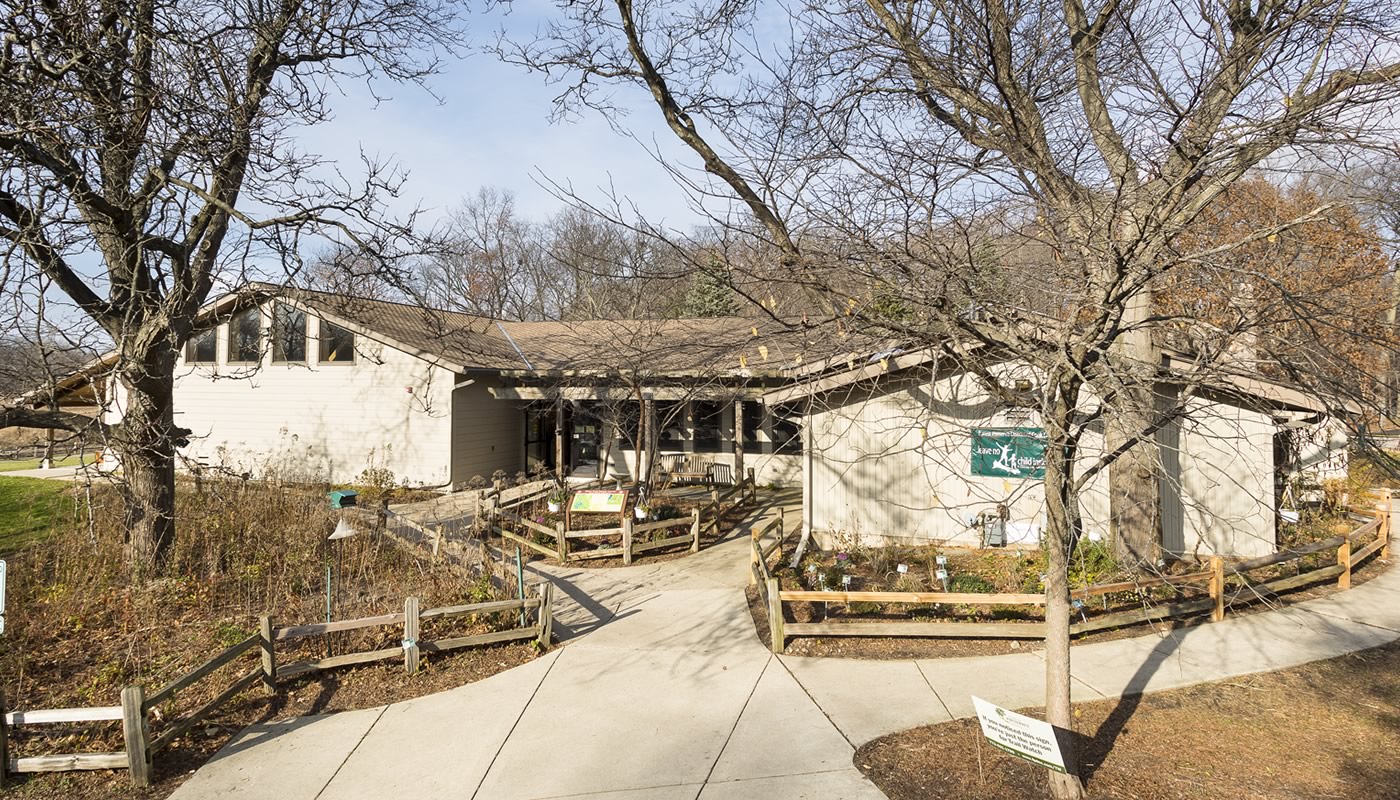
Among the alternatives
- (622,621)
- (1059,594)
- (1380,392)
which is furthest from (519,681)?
(1380,392)

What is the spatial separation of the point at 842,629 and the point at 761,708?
5.15 feet

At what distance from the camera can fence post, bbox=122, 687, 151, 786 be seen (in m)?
4.96

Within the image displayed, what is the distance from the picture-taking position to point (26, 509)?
1294 centimetres

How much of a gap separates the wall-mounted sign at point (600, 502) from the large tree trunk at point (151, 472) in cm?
526

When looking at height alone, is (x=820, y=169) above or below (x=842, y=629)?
above

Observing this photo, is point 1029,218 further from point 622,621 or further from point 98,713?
point 98,713

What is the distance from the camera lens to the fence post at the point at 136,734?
4.96 meters

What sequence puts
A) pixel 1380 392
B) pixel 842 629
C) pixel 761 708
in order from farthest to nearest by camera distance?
pixel 842 629 → pixel 761 708 → pixel 1380 392

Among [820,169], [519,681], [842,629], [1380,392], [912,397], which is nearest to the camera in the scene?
[1380,392]

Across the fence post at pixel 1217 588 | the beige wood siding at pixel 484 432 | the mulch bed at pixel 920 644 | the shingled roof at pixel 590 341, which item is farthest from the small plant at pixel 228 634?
the fence post at pixel 1217 588

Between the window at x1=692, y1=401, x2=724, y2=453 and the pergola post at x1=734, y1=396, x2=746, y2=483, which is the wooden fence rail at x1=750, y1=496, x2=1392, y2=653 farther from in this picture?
the window at x1=692, y1=401, x2=724, y2=453

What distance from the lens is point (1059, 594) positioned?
4707 mm

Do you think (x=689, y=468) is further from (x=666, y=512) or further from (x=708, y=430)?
(x=666, y=512)

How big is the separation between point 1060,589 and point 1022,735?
105 cm
